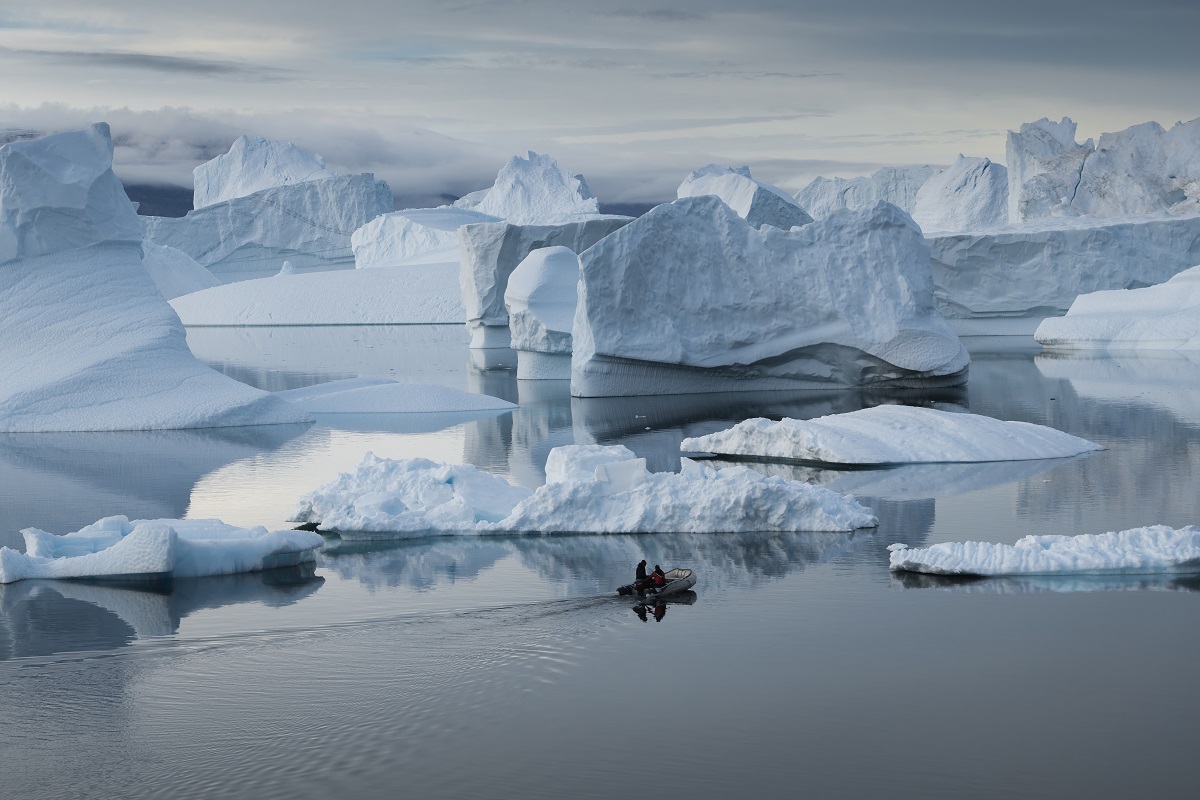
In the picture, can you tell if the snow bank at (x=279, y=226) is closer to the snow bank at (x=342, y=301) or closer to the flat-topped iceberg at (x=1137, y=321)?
the snow bank at (x=342, y=301)

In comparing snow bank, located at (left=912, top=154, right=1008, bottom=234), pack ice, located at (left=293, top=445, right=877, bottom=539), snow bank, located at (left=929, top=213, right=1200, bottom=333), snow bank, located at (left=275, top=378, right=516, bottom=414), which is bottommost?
pack ice, located at (left=293, top=445, right=877, bottom=539)

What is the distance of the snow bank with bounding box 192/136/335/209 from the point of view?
2484 inches

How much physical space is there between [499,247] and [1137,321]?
14059 millimetres

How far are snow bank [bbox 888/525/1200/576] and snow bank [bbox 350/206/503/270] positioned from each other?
1674 inches

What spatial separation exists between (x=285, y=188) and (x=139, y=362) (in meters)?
46.7

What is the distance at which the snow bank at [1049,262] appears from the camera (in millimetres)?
33750

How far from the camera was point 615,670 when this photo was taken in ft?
20.1

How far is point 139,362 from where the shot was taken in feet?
52.9

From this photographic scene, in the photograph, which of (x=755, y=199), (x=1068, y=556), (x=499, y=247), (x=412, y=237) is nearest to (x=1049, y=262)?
(x=755, y=199)

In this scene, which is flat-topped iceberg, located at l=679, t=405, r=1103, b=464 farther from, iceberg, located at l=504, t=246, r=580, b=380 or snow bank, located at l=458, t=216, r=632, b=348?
snow bank, located at l=458, t=216, r=632, b=348

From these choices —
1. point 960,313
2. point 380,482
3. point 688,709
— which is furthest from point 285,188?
point 688,709

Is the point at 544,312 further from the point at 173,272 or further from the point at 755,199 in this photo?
the point at 173,272

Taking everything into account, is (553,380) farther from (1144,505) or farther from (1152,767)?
(1152,767)

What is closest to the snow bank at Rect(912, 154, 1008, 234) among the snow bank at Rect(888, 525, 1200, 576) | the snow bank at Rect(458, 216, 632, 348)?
the snow bank at Rect(458, 216, 632, 348)
